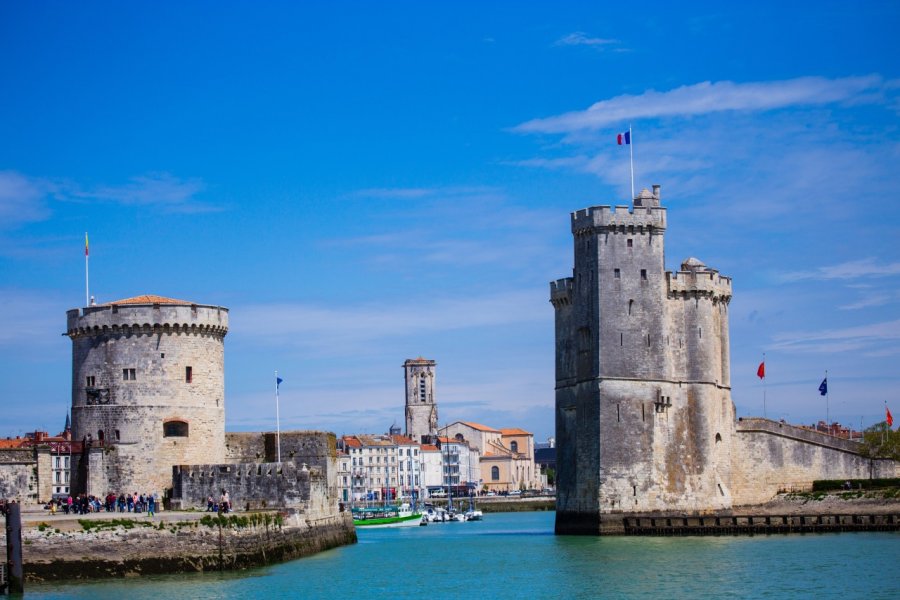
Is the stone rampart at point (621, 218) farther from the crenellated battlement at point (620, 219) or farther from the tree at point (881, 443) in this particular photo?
the tree at point (881, 443)

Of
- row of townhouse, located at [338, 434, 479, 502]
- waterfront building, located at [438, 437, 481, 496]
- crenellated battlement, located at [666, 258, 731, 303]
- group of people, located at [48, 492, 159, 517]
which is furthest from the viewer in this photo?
waterfront building, located at [438, 437, 481, 496]

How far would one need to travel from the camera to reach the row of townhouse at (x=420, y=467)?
161 metres

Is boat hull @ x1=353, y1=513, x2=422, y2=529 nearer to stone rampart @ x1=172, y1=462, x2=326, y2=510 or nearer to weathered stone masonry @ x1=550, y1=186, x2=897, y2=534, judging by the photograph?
weathered stone masonry @ x1=550, y1=186, x2=897, y2=534

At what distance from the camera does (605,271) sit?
6412 centimetres

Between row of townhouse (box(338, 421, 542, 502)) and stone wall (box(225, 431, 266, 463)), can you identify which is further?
row of townhouse (box(338, 421, 542, 502))

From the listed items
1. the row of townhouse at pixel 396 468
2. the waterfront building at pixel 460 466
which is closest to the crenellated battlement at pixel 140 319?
the row of townhouse at pixel 396 468

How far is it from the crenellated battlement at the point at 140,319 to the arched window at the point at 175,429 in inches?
130

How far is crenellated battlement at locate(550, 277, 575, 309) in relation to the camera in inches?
2660

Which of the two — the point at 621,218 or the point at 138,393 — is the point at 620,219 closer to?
the point at 621,218

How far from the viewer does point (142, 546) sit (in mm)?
42656

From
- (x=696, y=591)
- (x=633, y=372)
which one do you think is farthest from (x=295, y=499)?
(x=633, y=372)

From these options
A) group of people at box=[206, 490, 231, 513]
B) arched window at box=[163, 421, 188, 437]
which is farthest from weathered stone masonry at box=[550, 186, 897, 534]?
group of people at box=[206, 490, 231, 513]

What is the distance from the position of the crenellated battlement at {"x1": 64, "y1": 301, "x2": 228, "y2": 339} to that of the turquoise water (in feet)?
31.4

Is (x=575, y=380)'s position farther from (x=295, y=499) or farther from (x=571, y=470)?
(x=295, y=499)
